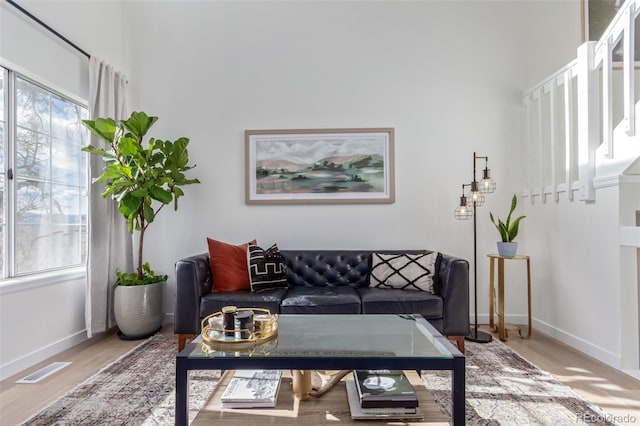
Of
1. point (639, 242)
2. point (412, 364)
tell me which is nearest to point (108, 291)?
point (412, 364)

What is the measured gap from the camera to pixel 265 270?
9.77ft

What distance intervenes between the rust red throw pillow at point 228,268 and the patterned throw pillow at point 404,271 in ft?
3.74

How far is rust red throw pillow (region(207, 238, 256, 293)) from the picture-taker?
295 cm

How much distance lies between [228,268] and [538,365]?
2.47 meters

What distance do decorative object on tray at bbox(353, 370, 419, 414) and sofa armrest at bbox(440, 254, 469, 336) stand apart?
1.24 meters

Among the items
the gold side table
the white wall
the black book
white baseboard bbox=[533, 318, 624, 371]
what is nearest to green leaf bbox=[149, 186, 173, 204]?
the white wall

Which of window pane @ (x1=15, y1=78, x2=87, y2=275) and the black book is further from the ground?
window pane @ (x1=15, y1=78, x2=87, y2=275)

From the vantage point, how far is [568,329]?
291 cm

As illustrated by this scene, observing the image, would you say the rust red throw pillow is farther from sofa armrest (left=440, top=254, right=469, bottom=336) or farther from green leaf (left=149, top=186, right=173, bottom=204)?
sofa armrest (left=440, top=254, right=469, bottom=336)

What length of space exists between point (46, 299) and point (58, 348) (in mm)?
422

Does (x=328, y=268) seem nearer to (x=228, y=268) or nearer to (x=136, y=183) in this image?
(x=228, y=268)

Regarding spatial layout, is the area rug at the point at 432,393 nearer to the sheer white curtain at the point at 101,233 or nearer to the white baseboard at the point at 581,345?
the white baseboard at the point at 581,345

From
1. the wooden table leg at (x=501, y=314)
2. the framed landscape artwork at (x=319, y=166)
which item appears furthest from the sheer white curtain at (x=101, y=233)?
the wooden table leg at (x=501, y=314)

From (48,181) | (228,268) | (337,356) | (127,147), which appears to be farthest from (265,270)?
(48,181)
